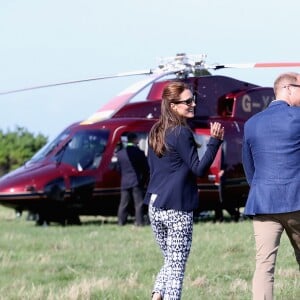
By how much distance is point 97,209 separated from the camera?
1650 centimetres

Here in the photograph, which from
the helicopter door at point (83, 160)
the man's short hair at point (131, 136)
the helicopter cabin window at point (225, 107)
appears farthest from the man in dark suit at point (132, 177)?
the helicopter cabin window at point (225, 107)

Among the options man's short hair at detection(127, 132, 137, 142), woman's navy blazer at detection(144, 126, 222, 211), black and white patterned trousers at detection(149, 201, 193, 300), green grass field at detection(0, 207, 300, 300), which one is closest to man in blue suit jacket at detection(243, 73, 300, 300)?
woman's navy blazer at detection(144, 126, 222, 211)

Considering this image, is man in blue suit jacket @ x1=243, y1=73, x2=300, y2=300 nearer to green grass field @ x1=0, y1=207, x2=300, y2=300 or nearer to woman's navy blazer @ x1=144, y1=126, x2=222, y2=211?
woman's navy blazer @ x1=144, y1=126, x2=222, y2=211

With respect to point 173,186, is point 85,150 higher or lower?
lower

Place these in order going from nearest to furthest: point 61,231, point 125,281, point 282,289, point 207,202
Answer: point 282,289 < point 125,281 < point 61,231 < point 207,202

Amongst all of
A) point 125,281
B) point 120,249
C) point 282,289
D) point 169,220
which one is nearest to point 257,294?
point 169,220

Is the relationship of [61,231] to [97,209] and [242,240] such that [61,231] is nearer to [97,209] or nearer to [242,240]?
[97,209]

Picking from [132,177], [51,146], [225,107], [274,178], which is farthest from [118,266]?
[225,107]

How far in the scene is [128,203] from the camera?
15.8 metres

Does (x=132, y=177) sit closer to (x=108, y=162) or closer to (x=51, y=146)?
(x=108, y=162)

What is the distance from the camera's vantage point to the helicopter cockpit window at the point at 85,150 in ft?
53.5

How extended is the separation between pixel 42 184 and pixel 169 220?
10.1 m

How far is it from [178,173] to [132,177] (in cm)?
955

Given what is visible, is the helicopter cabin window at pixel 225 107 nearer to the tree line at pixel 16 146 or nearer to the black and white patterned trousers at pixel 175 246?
the black and white patterned trousers at pixel 175 246
